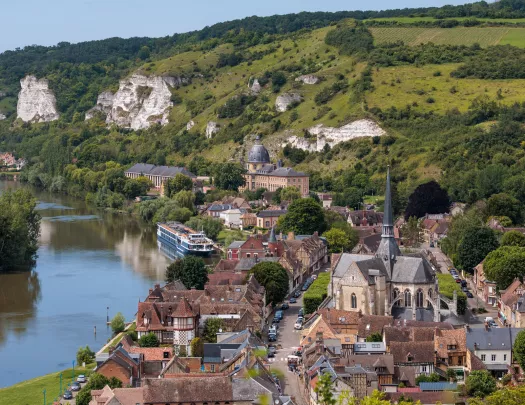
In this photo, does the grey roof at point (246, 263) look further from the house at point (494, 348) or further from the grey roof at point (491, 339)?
the house at point (494, 348)

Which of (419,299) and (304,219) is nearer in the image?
(419,299)

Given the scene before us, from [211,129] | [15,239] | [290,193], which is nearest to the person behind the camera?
[15,239]

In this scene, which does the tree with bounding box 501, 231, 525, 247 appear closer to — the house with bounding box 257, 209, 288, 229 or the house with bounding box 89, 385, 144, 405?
the house with bounding box 257, 209, 288, 229

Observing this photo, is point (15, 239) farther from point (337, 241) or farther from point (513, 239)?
point (513, 239)

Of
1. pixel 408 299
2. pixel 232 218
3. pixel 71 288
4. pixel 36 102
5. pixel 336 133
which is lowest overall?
pixel 71 288

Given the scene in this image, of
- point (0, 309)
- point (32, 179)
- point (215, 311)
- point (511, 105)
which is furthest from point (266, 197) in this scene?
point (215, 311)

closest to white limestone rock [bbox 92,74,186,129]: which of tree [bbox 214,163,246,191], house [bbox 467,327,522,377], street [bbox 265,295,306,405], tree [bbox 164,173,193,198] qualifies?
tree [bbox 214,163,246,191]

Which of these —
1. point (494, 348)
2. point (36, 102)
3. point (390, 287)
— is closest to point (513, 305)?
point (390, 287)

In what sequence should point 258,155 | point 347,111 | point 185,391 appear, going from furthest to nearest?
point 347,111
point 258,155
point 185,391

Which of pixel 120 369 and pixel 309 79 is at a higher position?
pixel 309 79
